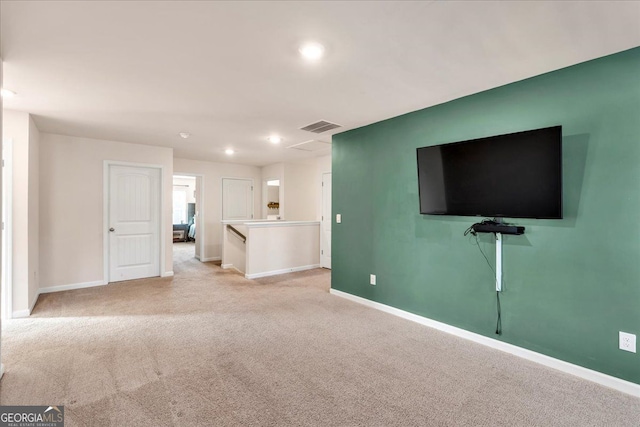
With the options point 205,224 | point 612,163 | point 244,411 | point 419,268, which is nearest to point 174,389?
point 244,411

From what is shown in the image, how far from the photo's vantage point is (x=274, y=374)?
2266 millimetres

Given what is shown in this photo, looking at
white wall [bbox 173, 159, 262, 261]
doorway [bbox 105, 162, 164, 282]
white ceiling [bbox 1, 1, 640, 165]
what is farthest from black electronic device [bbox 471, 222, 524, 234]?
white wall [bbox 173, 159, 262, 261]

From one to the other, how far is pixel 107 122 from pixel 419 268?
4216 mm

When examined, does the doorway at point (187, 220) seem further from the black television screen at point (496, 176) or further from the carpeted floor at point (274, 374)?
the black television screen at point (496, 176)

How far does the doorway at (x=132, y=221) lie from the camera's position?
4.88 metres

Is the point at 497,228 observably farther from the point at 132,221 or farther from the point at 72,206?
the point at 72,206

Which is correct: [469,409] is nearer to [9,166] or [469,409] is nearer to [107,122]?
[107,122]

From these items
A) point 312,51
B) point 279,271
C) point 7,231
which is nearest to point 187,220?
point 279,271

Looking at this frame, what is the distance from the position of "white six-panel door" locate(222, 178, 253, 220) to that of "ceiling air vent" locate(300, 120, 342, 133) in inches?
146

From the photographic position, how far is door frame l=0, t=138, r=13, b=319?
10.9 feet

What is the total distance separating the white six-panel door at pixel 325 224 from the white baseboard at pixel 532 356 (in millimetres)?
2555

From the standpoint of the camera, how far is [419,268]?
3.30m

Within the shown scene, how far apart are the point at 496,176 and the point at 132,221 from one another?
17.6 ft
